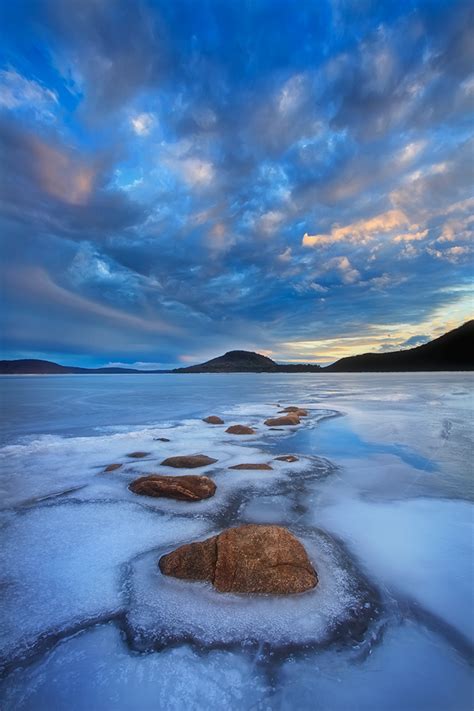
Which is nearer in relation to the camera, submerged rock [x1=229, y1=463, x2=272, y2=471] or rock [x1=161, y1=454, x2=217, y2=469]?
submerged rock [x1=229, y1=463, x2=272, y2=471]

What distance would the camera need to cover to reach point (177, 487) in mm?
5984

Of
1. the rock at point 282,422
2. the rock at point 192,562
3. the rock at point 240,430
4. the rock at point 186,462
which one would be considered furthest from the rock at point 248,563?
the rock at point 282,422

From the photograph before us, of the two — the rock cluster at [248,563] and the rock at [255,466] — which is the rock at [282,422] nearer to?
the rock at [255,466]

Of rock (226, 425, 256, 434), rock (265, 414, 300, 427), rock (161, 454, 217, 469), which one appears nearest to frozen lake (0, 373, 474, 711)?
rock (161, 454, 217, 469)

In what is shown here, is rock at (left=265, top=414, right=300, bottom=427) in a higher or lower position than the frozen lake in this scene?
higher

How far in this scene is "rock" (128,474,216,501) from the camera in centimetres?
590

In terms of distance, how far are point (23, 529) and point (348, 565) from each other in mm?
4644

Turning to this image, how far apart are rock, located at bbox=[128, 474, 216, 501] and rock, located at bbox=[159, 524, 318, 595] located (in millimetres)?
1999

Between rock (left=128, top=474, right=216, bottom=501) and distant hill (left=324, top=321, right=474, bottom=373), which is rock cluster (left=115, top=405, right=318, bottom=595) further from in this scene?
distant hill (left=324, top=321, right=474, bottom=373)

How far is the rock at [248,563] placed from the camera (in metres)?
3.46

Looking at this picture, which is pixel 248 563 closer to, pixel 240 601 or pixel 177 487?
pixel 240 601

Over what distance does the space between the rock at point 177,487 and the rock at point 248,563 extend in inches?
78.7

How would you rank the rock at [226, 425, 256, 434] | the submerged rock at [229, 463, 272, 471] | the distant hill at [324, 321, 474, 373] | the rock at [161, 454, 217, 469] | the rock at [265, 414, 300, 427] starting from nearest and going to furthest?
1. the submerged rock at [229, 463, 272, 471]
2. the rock at [161, 454, 217, 469]
3. the rock at [226, 425, 256, 434]
4. the rock at [265, 414, 300, 427]
5. the distant hill at [324, 321, 474, 373]

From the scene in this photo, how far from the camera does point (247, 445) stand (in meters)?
10.1
